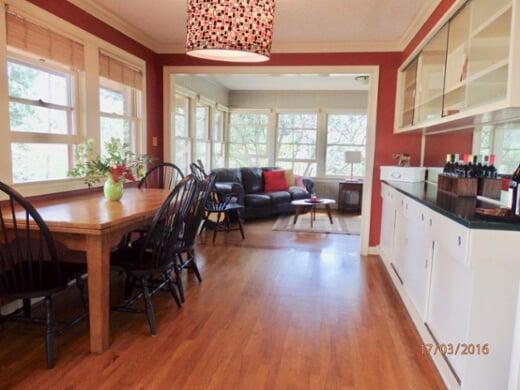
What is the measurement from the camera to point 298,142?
26.6 feet

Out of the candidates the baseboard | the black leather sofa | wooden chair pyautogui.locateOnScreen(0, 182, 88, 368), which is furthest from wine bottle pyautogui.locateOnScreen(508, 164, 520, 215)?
the black leather sofa

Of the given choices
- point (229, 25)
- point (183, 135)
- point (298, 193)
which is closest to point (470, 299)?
point (229, 25)

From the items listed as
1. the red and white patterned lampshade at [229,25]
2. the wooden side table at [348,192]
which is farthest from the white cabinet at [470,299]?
the wooden side table at [348,192]

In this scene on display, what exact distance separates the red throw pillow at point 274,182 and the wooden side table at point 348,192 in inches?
42.0

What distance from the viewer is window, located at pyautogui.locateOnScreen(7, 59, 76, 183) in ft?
8.73

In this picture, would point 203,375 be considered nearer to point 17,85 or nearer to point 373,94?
point 17,85

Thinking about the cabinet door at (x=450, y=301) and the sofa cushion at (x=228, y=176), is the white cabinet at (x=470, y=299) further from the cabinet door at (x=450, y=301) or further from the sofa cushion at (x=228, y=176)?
the sofa cushion at (x=228, y=176)

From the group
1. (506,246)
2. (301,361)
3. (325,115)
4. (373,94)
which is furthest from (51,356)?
(325,115)

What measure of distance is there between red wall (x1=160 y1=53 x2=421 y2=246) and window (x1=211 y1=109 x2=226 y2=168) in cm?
316

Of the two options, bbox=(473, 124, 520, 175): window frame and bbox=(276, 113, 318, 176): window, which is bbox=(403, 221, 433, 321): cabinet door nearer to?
bbox=(473, 124, 520, 175): window frame

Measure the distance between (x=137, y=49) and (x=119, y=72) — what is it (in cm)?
50

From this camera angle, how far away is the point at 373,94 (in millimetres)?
4234

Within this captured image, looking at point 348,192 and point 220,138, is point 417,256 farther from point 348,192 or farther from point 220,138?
point 220,138

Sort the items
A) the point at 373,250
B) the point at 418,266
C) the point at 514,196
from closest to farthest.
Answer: the point at 514,196
the point at 418,266
the point at 373,250
